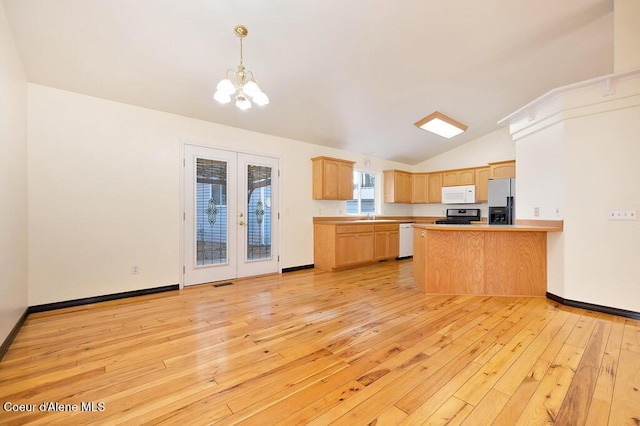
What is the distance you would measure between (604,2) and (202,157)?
203 inches

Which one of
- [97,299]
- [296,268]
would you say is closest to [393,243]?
[296,268]

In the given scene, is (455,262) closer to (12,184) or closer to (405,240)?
(405,240)

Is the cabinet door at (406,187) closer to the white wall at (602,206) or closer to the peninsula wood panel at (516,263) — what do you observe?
the peninsula wood panel at (516,263)

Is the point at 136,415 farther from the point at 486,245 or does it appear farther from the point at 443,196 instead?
the point at 443,196

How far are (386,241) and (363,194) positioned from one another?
1.42 meters

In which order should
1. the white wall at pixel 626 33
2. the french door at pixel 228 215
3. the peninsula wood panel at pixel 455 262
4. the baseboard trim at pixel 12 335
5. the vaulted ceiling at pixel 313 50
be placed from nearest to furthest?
the baseboard trim at pixel 12 335, the vaulted ceiling at pixel 313 50, the white wall at pixel 626 33, the peninsula wood panel at pixel 455 262, the french door at pixel 228 215

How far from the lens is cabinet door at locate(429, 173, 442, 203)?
288 inches

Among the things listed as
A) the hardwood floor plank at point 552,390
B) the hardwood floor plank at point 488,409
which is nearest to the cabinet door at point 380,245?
the hardwood floor plank at point 552,390

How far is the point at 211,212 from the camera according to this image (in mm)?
4418

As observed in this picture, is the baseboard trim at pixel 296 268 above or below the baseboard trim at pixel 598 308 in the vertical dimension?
below

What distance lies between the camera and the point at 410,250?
6891 millimetres

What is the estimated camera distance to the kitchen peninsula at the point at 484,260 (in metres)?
3.66

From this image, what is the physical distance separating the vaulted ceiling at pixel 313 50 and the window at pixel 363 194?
2.50 metres

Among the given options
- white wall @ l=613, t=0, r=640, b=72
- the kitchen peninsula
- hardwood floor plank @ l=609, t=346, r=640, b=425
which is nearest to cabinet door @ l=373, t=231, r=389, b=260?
the kitchen peninsula
